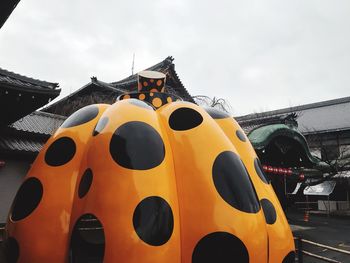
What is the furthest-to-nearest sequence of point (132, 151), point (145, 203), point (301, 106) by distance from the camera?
1. point (301, 106)
2. point (132, 151)
3. point (145, 203)

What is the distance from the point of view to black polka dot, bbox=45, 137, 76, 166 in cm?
300

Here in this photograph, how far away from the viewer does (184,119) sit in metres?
3.04

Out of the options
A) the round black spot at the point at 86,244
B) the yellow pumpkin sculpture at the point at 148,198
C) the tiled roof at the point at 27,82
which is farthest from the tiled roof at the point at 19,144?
the yellow pumpkin sculpture at the point at 148,198

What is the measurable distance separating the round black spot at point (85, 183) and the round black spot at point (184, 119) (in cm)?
88

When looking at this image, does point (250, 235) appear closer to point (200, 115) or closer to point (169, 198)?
point (169, 198)

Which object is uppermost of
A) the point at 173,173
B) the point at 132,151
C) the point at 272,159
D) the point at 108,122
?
the point at 272,159

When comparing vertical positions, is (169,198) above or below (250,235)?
above

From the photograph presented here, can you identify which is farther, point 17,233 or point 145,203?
point 17,233

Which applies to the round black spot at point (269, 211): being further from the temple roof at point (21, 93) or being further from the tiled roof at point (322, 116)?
the tiled roof at point (322, 116)

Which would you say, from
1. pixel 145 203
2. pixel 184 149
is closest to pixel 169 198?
pixel 145 203

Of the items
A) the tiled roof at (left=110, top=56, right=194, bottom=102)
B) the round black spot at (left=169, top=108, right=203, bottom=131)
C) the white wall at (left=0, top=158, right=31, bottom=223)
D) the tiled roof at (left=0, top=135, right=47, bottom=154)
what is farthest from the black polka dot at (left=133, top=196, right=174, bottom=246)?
the tiled roof at (left=110, top=56, right=194, bottom=102)

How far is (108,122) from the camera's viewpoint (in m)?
2.89

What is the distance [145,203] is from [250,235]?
33.2 inches

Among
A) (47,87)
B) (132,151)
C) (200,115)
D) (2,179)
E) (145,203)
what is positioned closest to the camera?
(145,203)
